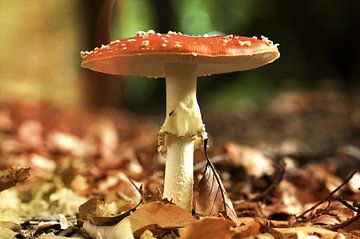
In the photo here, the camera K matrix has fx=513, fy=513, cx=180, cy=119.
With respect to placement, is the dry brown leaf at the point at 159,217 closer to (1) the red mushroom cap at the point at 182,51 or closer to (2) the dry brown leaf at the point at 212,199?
(2) the dry brown leaf at the point at 212,199

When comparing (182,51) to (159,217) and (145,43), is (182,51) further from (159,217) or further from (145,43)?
(159,217)

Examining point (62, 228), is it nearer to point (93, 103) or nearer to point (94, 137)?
point (94, 137)

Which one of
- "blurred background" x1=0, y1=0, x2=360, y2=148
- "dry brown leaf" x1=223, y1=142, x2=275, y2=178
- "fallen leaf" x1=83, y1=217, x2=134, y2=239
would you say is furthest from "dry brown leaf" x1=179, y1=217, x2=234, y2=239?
"blurred background" x1=0, y1=0, x2=360, y2=148

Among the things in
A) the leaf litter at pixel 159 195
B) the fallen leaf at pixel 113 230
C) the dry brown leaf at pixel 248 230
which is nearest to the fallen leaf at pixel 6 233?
the leaf litter at pixel 159 195

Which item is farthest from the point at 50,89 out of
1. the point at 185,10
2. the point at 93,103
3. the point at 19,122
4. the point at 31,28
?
the point at 19,122

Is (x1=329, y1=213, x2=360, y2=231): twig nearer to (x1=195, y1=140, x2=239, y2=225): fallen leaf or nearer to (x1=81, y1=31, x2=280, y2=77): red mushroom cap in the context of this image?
(x1=195, y1=140, x2=239, y2=225): fallen leaf

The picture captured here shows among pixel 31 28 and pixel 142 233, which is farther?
pixel 31 28

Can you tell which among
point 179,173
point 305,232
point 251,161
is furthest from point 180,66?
point 251,161

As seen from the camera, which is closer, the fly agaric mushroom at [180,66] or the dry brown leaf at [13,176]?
the fly agaric mushroom at [180,66]
